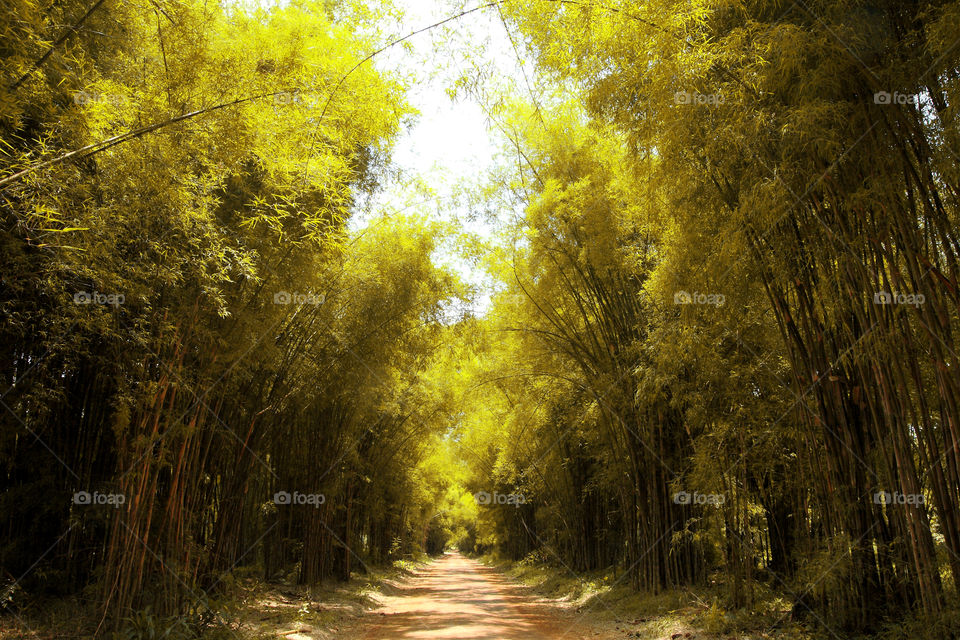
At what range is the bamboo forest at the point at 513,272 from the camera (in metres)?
2.71

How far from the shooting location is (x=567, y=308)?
6.64m

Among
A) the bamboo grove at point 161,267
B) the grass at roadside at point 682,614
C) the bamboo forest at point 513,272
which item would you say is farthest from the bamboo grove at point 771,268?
the bamboo grove at point 161,267

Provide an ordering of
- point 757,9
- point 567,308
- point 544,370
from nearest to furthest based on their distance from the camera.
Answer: point 757,9
point 567,308
point 544,370

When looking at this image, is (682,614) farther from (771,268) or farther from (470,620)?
(771,268)

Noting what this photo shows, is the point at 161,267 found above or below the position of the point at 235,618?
above

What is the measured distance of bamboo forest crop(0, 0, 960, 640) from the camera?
2.71 m

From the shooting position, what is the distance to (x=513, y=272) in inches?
261

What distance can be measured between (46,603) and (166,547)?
2.84 feet

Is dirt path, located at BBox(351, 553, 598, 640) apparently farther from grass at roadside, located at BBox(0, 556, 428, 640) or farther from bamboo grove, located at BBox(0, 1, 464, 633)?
bamboo grove, located at BBox(0, 1, 464, 633)

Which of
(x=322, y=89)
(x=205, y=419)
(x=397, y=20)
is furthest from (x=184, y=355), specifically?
(x=397, y=20)

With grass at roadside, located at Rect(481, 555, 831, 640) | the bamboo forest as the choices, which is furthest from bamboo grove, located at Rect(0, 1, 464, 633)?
grass at roadside, located at Rect(481, 555, 831, 640)

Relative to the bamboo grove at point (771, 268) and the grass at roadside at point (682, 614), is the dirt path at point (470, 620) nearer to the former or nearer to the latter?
the grass at roadside at point (682, 614)

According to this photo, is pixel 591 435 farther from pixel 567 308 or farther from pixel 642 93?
pixel 642 93

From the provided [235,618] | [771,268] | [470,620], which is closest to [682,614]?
[470,620]
